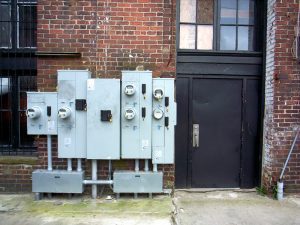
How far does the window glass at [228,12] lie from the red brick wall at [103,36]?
1.05 m

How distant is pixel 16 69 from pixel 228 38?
3.91 meters

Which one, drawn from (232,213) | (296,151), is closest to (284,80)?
(296,151)

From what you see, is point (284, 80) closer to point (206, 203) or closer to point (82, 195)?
→ point (206, 203)

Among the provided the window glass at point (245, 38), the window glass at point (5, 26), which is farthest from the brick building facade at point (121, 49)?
the window glass at point (5, 26)

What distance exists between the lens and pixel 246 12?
6141mm

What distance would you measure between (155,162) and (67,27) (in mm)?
2703

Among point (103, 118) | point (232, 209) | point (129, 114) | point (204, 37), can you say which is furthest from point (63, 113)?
point (232, 209)

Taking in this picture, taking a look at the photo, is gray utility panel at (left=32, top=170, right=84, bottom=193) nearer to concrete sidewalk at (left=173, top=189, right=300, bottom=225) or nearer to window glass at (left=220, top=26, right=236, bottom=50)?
concrete sidewalk at (left=173, top=189, right=300, bottom=225)

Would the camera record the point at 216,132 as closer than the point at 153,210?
No

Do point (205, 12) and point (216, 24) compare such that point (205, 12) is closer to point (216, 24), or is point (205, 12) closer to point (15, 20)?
point (216, 24)

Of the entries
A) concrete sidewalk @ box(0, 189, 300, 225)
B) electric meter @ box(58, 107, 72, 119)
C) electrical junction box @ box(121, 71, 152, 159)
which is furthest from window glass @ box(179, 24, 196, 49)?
concrete sidewalk @ box(0, 189, 300, 225)

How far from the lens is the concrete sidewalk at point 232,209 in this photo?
4754 millimetres

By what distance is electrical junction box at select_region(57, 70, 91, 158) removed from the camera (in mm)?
5316

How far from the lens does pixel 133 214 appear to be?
485 cm
